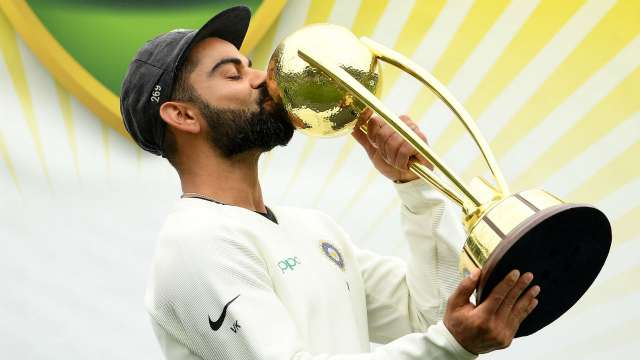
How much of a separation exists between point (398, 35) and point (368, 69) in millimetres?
769

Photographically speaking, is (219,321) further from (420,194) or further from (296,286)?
(420,194)

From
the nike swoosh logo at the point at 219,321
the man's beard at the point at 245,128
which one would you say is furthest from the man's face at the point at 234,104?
the nike swoosh logo at the point at 219,321

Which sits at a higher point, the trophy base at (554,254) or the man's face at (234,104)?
the trophy base at (554,254)

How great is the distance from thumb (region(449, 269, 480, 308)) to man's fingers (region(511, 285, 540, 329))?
5cm

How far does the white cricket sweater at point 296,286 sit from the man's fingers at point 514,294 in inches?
3.2

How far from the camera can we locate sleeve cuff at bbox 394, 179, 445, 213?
1.44m

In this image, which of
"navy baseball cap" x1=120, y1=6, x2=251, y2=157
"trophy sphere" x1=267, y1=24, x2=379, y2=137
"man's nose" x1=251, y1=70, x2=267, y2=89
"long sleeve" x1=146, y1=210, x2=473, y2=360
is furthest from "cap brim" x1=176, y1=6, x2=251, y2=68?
"long sleeve" x1=146, y1=210, x2=473, y2=360

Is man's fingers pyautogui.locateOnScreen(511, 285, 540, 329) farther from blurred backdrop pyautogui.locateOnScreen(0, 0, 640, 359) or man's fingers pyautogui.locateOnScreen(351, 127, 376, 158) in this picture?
blurred backdrop pyautogui.locateOnScreen(0, 0, 640, 359)

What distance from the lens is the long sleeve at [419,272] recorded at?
1451 mm

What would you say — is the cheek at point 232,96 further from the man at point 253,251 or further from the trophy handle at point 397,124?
the trophy handle at point 397,124

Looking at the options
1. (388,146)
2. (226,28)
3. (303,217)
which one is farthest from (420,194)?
(226,28)

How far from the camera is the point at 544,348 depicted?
1.95m

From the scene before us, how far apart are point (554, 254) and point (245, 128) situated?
574 mm

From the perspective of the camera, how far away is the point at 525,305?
1.09 meters
